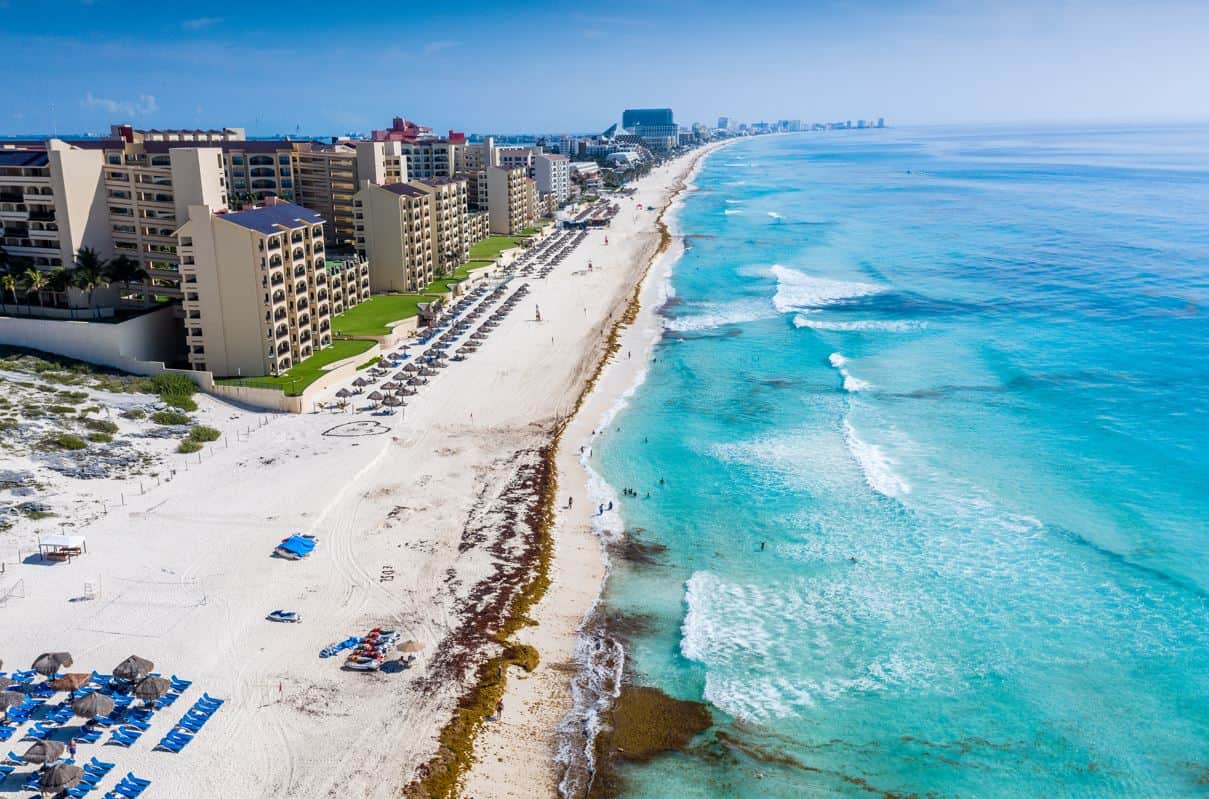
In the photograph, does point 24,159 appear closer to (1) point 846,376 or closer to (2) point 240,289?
(2) point 240,289

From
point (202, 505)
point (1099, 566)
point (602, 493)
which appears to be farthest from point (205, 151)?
point (1099, 566)

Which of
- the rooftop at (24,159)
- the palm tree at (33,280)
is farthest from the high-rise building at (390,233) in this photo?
the palm tree at (33,280)

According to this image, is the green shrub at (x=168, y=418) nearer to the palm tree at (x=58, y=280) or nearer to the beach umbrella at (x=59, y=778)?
the palm tree at (x=58, y=280)

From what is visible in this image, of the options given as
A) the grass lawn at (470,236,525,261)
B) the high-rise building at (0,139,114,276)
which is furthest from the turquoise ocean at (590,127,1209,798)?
the high-rise building at (0,139,114,276)

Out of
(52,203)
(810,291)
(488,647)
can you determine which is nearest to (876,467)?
(488,647)

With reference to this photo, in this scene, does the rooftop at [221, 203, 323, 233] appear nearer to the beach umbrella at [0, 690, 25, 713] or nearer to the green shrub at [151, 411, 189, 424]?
the green shrub at [151, 411, 189, 424]
